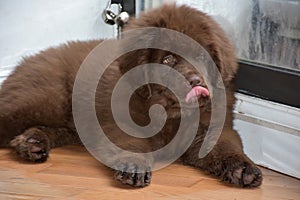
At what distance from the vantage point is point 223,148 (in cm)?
190

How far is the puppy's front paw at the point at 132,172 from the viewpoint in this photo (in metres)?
1.76

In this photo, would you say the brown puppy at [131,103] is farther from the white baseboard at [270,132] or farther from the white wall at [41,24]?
the white wall at [41,24]

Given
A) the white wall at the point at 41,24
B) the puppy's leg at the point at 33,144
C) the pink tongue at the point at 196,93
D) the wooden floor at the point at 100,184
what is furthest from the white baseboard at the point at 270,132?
the white wall at the point at 41,24

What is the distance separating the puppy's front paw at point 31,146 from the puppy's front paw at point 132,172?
0.32 m

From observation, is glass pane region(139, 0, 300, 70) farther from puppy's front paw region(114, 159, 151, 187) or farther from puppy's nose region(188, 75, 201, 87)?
puppy's front paw region(114, 159, 151, 187)

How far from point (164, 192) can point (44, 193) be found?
35 cm

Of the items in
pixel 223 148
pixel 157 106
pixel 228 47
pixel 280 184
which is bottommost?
pixel 280 184

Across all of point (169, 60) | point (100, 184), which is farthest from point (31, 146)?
point (169, 60)

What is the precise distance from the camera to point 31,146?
1.98m

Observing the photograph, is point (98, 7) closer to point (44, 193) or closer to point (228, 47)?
point (228, 47)

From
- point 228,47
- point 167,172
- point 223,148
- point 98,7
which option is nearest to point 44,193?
point 167,172

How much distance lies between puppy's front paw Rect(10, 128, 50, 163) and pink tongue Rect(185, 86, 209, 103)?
0.53 meters

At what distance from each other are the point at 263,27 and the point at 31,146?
36.4 inches

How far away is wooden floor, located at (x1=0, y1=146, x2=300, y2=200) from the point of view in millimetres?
1766
